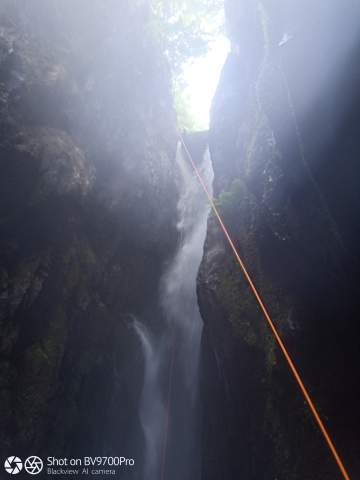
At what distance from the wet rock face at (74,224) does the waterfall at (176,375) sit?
504mm

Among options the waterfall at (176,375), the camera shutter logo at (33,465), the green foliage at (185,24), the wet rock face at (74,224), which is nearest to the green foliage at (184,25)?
the green foliage at (185,24)

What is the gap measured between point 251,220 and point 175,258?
6.69 meters

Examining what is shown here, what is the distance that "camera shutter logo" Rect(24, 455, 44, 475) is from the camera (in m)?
7.91

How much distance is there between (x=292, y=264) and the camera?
7.04 meters

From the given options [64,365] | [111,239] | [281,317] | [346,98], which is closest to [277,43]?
[346,98]

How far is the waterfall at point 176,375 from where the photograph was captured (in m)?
10.4

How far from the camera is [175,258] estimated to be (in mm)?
15039

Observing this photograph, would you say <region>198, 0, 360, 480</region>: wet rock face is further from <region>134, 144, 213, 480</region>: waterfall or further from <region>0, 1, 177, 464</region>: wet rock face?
<region>0, 1, 177, 464</region>: wet rock face

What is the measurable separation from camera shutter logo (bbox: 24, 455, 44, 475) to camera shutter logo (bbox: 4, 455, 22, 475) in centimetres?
17

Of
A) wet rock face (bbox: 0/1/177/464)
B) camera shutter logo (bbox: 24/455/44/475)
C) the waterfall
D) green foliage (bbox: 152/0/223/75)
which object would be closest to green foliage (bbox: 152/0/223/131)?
green foliage (bbox: 152/0/223/75)

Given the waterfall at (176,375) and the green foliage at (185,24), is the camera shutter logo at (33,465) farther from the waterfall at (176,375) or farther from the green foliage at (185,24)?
the green foliage at (185,24)

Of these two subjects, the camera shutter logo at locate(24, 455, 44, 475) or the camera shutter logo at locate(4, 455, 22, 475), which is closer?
the camera shutter logo at locate(4, 455, 22, 475)

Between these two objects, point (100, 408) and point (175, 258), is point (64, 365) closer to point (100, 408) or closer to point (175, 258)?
point (100, 408)

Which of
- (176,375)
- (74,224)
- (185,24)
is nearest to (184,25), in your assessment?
(185,24)
